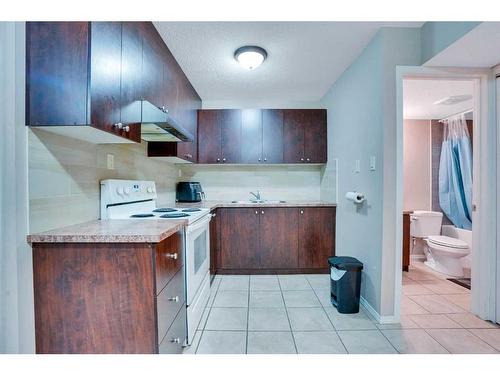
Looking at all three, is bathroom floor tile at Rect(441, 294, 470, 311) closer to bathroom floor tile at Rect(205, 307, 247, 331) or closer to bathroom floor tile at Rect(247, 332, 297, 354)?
bathroom floor tile at Rect(247, 332, 297, 354)

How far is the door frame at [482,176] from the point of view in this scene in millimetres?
1836

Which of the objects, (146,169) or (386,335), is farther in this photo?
(146,169)

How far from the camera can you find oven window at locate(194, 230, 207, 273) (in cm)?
192

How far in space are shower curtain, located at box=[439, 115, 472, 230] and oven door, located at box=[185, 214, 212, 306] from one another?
344cm

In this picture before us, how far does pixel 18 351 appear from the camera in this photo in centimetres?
109

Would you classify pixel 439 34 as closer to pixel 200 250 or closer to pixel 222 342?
pixel 200 250

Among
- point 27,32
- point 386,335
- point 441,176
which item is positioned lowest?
point 386,335

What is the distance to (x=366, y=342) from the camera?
166 centimetres

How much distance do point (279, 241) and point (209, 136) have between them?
169cm

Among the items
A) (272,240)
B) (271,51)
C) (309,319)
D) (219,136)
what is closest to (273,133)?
(219,136)

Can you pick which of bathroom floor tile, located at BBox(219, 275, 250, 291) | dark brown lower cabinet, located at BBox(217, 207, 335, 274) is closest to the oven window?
bathroom floor tile, located at BBox(219, 275, 250, 291)

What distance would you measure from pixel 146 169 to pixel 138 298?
5.01 ft

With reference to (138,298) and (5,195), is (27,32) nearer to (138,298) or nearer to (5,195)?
(5,195)

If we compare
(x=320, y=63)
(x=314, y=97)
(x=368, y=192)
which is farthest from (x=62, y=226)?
(x=314, y=97)
